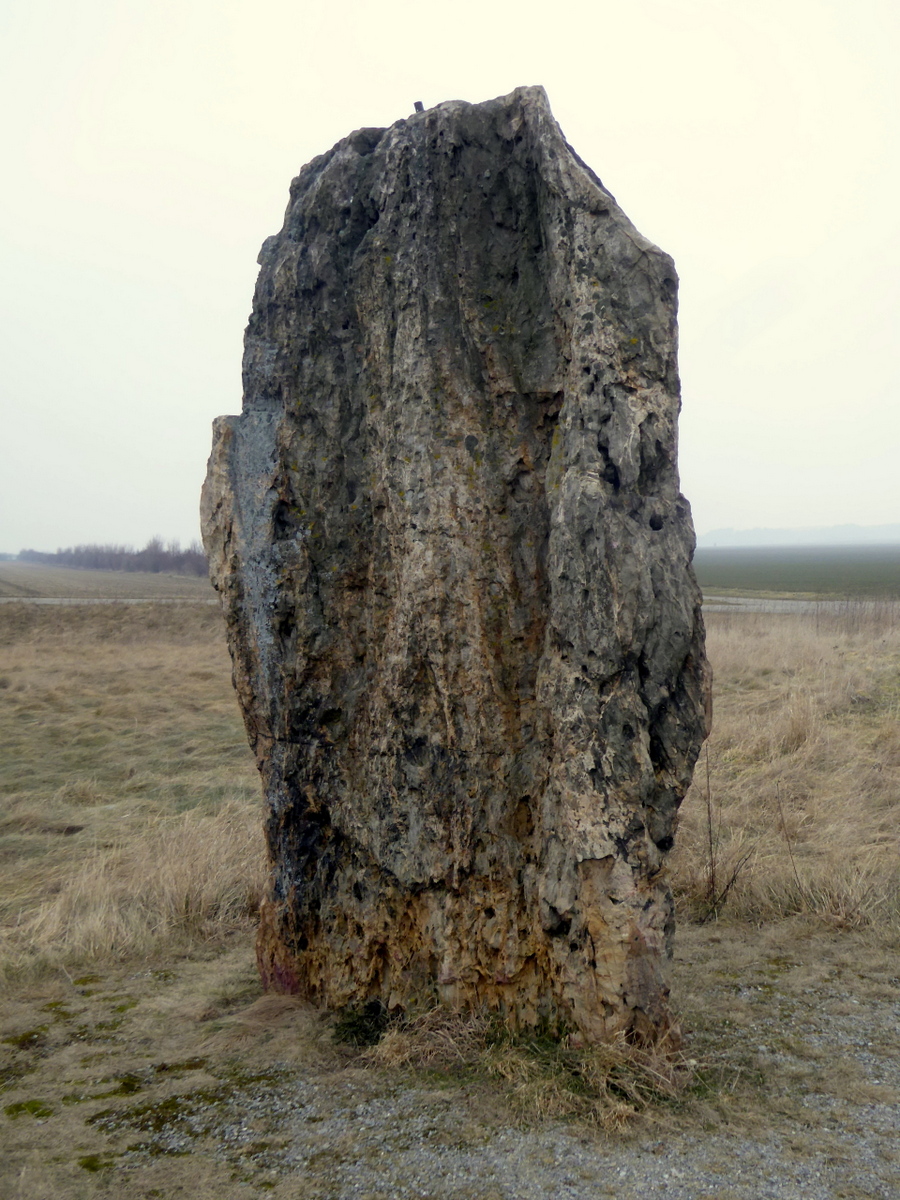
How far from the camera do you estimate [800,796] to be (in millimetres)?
7293

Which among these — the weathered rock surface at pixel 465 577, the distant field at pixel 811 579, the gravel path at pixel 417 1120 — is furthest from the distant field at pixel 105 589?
the gravel path at pixel 417 1120

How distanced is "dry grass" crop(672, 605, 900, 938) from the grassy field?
0.02 m

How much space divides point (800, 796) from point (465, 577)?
16.0 ft

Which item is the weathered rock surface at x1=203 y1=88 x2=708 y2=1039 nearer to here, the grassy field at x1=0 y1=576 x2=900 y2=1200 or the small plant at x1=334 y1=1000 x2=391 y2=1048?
the small plant at x1=334 y1=1000 x2=391 y2=1048

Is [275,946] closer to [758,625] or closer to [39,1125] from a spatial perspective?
[39,1125]

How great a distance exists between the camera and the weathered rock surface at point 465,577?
341 cm

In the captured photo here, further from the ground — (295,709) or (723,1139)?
(295,709)

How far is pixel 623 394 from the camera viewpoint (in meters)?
3.40

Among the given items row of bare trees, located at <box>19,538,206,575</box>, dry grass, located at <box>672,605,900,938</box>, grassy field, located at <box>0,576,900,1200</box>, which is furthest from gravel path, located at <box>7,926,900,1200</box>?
row of bare trees, located at <box>19,538,206,575</box>

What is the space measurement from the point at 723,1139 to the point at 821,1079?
0.64 meters

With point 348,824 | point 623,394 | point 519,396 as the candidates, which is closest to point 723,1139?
point 348,824

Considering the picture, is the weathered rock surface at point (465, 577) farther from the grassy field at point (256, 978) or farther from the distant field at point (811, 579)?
the distant field at point (811, 579)

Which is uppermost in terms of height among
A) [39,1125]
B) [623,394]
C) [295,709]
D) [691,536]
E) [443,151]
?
[443,151]

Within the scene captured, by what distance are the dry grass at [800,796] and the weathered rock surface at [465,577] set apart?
2003 millimetres
